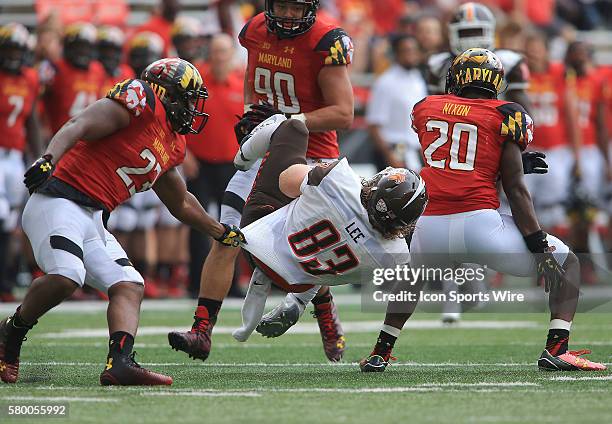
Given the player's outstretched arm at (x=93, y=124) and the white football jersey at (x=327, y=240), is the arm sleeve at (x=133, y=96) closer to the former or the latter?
the player's outstretched arm at (x=93, y=124)

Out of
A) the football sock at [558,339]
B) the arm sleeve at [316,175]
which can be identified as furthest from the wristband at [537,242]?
the arm sleeve at [316,175]

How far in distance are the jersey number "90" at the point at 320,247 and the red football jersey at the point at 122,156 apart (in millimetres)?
775

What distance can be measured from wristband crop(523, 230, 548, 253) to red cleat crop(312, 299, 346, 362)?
1454 millimetres

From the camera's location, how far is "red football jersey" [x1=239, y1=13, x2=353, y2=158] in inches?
287

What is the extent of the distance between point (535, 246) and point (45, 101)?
6966 mm

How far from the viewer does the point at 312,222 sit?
19.9 feet

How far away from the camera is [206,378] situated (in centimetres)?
614

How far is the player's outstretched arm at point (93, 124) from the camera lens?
5.68m

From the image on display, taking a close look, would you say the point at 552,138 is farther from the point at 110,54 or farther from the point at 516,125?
the point at 516,125

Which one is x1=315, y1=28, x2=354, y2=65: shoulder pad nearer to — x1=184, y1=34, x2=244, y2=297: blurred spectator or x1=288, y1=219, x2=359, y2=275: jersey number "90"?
x1=288, y1=219, x2=359, y2=275: jersey number "90"

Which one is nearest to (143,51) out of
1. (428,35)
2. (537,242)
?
(428,35)

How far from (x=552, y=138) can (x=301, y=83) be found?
6.98 meters

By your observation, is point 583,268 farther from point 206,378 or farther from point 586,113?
point 206,378

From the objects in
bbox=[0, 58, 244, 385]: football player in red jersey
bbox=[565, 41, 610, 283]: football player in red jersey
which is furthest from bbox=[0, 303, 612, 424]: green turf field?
bbox=[565, 41, 610, 283]: football player in red jersey
